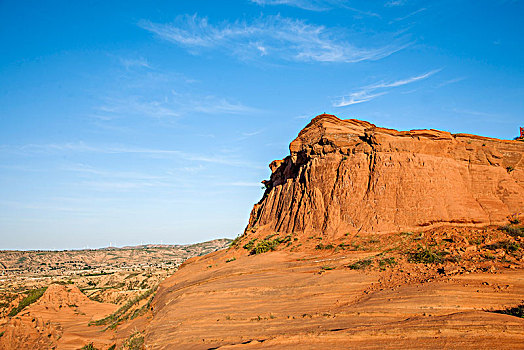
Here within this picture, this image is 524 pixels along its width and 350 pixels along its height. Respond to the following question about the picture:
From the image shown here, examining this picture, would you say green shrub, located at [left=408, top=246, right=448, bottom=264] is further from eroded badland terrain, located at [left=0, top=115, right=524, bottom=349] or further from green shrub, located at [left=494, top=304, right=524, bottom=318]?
green shrub, located at [left=494, top=304, right=524, bottom=318]

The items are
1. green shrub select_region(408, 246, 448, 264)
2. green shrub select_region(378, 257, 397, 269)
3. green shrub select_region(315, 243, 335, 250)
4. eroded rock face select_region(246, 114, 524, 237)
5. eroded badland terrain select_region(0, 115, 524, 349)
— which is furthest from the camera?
eroded rock face select_region(246, 114, 524, 237)

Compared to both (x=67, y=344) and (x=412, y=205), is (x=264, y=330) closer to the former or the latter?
(x=412, y=205)

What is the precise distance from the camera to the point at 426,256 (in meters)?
13.8

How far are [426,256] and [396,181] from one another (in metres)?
8.35

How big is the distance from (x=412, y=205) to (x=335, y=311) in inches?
487

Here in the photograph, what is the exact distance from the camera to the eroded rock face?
811 inches

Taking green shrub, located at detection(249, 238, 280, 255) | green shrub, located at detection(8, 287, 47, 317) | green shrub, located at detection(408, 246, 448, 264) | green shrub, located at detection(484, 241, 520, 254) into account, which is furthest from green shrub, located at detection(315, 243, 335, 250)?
green shrub, located at detection(8, 287, 47, 317)

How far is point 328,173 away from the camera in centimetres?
2367

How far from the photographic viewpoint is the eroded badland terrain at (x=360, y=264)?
344 inches

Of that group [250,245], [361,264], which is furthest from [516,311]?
[250,245]

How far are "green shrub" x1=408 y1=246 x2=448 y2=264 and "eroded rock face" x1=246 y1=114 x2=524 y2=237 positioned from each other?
522cm

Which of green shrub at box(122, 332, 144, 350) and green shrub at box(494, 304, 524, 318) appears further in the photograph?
green shrub at box(122, 332, 144, 350)

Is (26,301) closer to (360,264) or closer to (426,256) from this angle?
(360,264)

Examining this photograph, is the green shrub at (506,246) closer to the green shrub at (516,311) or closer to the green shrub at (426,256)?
the green shrub at (426,256)
